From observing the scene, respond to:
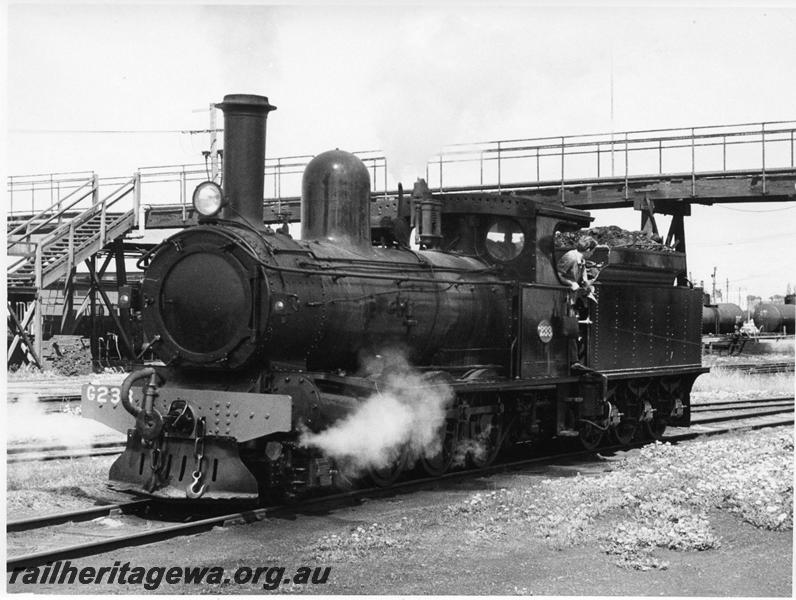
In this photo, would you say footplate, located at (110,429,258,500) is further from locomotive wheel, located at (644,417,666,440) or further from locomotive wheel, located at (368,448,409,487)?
locomotive wheel, located at (644,417,666,440)

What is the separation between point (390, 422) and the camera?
9.98 metres

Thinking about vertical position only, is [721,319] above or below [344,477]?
above

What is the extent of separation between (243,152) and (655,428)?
8.60 meters

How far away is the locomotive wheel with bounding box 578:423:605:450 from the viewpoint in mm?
13344

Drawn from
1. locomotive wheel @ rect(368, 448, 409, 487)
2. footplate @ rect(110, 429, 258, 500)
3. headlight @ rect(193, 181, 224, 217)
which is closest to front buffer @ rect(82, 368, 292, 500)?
footplate @ rect(110, 429, 258, 500)

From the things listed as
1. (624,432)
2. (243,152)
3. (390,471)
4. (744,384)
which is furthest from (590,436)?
(744,384)

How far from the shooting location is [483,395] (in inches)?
456

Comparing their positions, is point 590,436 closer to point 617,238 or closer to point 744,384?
point 617,238

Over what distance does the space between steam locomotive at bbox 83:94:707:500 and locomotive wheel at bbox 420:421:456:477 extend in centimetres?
2

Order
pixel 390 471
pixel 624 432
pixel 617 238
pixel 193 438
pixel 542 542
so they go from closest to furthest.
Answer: pixel 542 542 < pixel 193 438 < pixel 390 471 < pixel 624 432 < pixel 617 238

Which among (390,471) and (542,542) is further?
(390,471)

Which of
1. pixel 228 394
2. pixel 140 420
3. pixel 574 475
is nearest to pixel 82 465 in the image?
pixel 140 420

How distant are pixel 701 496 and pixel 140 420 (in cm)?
526

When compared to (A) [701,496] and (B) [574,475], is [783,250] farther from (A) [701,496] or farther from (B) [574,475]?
(A) [701,496]
